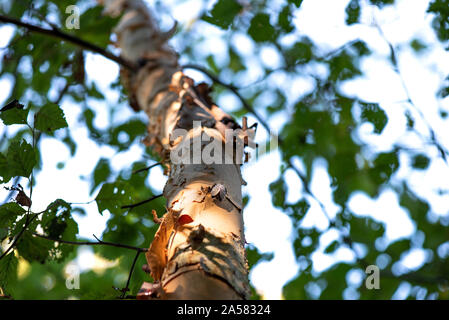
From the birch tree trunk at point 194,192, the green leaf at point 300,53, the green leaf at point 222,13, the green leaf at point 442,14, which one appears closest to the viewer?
the birch tree trunk at point 194,192

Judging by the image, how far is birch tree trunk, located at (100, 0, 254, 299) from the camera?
0.94m

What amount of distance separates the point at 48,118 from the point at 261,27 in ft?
4.15

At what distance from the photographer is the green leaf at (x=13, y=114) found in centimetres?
122

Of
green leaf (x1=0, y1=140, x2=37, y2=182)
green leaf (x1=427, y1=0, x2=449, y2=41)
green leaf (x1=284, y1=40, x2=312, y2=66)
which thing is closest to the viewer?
green leaf (x1=0, y1=140, x2=37, y2=182)

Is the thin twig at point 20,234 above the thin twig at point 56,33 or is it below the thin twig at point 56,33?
below

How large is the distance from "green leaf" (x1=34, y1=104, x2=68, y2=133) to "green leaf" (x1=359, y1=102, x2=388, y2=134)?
159 cm

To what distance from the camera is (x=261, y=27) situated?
2055 millimetres

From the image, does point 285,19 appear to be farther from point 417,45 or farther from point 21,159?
point 417,45

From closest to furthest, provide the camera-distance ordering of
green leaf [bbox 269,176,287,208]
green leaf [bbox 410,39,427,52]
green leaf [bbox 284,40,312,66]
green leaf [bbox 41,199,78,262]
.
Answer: green leaf [bbox 41,199,78,262], green leaf [bbox 269,176,287,208], green leaf [bbox 284,40,312,66], green leaf [bbox 410,39,427,52]

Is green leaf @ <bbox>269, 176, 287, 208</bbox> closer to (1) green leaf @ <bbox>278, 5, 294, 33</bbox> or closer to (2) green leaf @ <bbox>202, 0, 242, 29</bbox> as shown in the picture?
(1) green leaf @ <bbox>278, 5, 294, 33</bbox>

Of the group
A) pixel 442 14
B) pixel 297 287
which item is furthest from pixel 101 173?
pixel 442 14

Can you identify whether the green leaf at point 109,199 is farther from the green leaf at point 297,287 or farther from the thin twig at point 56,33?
the green leaf at point 297,287

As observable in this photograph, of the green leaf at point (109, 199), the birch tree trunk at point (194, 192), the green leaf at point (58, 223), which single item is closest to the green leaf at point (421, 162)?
the birch tree trunk at point (194, 192)

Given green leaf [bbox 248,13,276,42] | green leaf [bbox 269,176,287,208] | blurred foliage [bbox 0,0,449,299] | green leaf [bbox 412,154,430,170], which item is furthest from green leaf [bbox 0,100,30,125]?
green leaf [bbox 412,154,430,170]
